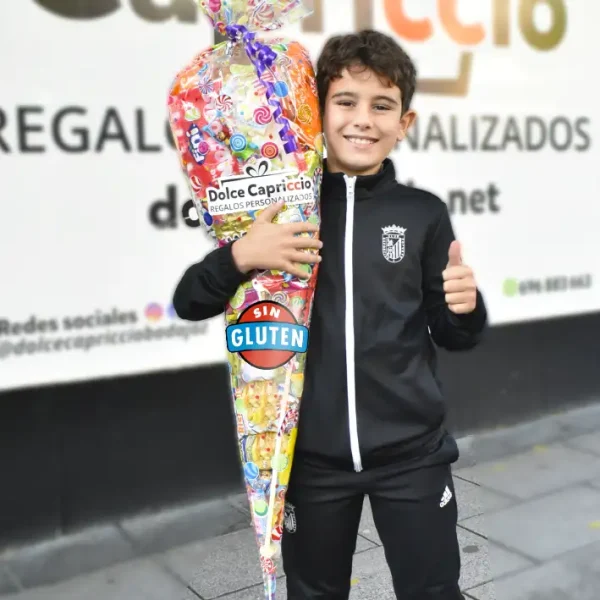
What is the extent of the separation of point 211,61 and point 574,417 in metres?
3.89

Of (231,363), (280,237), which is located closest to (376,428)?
(231,363)

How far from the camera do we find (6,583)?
117 inches

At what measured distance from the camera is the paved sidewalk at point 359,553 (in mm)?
2885

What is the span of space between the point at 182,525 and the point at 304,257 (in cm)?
216

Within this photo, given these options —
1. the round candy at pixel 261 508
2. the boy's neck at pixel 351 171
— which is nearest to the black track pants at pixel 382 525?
the round candy at pixel 261 508

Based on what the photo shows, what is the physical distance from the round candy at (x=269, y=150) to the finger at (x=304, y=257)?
0.22 meters

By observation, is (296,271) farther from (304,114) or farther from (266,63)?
(266,63)

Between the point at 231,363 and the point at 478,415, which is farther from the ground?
the point at 231,363

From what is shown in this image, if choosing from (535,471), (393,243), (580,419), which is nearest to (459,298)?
(393,243)

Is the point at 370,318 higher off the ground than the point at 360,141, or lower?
lower

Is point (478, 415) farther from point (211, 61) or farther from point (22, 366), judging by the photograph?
point (211, 61)

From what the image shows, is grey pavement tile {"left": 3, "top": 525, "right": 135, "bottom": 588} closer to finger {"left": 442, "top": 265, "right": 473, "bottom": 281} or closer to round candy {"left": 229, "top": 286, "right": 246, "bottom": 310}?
round candy {"left": 229, "top": 286, "right": 246, "bottom": 310}

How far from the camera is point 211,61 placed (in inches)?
65.6

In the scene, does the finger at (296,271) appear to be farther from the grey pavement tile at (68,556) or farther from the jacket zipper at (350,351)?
the grey pavement tile at (68,556)
